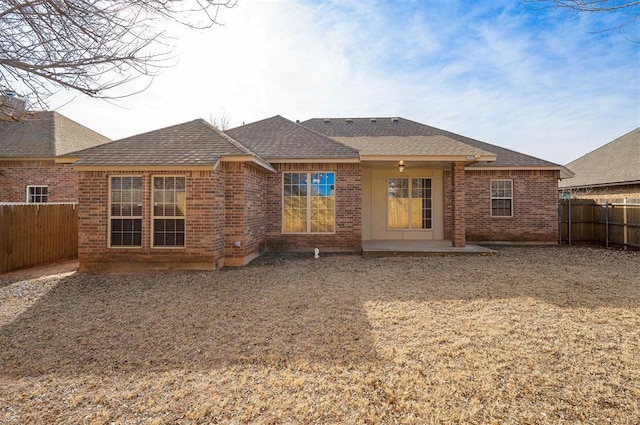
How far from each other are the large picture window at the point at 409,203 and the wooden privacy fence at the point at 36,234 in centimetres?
1106

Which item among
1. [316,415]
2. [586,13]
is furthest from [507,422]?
[586,13]

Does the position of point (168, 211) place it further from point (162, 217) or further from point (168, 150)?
point (168, 150)

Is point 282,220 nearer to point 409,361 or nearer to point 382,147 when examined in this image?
point 382,147

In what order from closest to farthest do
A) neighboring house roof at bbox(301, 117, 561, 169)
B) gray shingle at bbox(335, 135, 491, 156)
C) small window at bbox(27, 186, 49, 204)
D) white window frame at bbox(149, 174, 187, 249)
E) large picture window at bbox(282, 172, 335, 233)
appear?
1. white window frame at bbox(149, 174, 187, 249)
2. gray shingle at bbox(335, 135, 491, 156)
3. large picture window at bbox(282, 172, 335, 233)
4. neighboring house roof at bbox(301, 117, 561, 169)
5. small window at bbox(27, 186, 49, 204)

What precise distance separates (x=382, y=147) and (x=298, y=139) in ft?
10.5

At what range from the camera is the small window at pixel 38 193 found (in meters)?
14.3

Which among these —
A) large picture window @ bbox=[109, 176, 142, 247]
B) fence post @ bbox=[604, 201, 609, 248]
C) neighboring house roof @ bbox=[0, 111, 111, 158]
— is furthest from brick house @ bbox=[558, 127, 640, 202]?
neighboring house roof @ bbox=[0, 111, 111, 158]

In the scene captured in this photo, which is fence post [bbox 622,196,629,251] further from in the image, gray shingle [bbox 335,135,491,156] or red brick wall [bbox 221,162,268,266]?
red brick wall [bbox 221,162,268,266]

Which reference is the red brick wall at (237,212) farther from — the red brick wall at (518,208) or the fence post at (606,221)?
the fence post at (606,221)

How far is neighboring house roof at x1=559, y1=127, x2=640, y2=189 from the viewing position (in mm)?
16908

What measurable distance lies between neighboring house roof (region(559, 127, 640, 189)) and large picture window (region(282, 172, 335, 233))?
15.8 m

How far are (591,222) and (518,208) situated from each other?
3468 mm

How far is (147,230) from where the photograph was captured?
816 cm

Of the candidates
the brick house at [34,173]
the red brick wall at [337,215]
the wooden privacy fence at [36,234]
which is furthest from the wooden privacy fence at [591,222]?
the brick house at [34,173]
